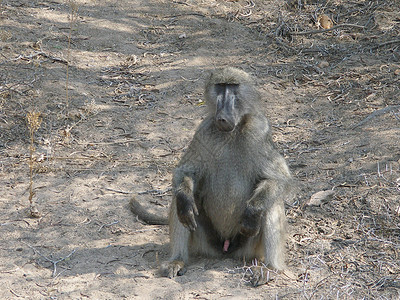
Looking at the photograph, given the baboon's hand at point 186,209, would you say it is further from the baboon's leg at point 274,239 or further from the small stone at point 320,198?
the small stone at point 320,198

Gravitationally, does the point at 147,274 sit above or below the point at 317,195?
below

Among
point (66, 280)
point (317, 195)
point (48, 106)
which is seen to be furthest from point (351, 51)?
point (66, 280)

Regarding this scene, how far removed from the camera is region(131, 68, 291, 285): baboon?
15.0 ft

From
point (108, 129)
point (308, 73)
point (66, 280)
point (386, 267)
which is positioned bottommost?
point (66, 280)

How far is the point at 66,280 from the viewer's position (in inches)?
173

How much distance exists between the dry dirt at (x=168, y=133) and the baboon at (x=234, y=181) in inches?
9.8

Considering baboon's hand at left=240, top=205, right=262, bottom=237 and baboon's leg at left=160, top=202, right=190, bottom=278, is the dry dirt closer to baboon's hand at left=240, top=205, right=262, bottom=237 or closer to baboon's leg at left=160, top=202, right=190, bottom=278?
baboon's leg at left=160, top=202, right=190, bottom=278

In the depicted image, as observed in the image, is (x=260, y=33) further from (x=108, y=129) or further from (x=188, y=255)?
(x=188, y=255)

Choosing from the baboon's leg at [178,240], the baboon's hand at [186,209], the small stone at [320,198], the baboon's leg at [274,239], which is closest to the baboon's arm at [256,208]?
the baboon's leg at [274,239]

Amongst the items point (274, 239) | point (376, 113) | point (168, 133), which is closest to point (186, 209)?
point (274, 239)

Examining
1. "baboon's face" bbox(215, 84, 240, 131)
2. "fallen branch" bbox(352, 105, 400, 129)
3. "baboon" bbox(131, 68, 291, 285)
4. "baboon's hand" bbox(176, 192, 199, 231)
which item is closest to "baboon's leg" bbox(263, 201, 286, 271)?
"baboon" bbox(131, 68, 291, 285)

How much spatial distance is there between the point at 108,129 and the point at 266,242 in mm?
3136

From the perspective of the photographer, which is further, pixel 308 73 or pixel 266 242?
pixel 308 73

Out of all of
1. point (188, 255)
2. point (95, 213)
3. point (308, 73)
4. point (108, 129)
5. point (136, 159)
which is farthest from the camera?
point (308, 73)
